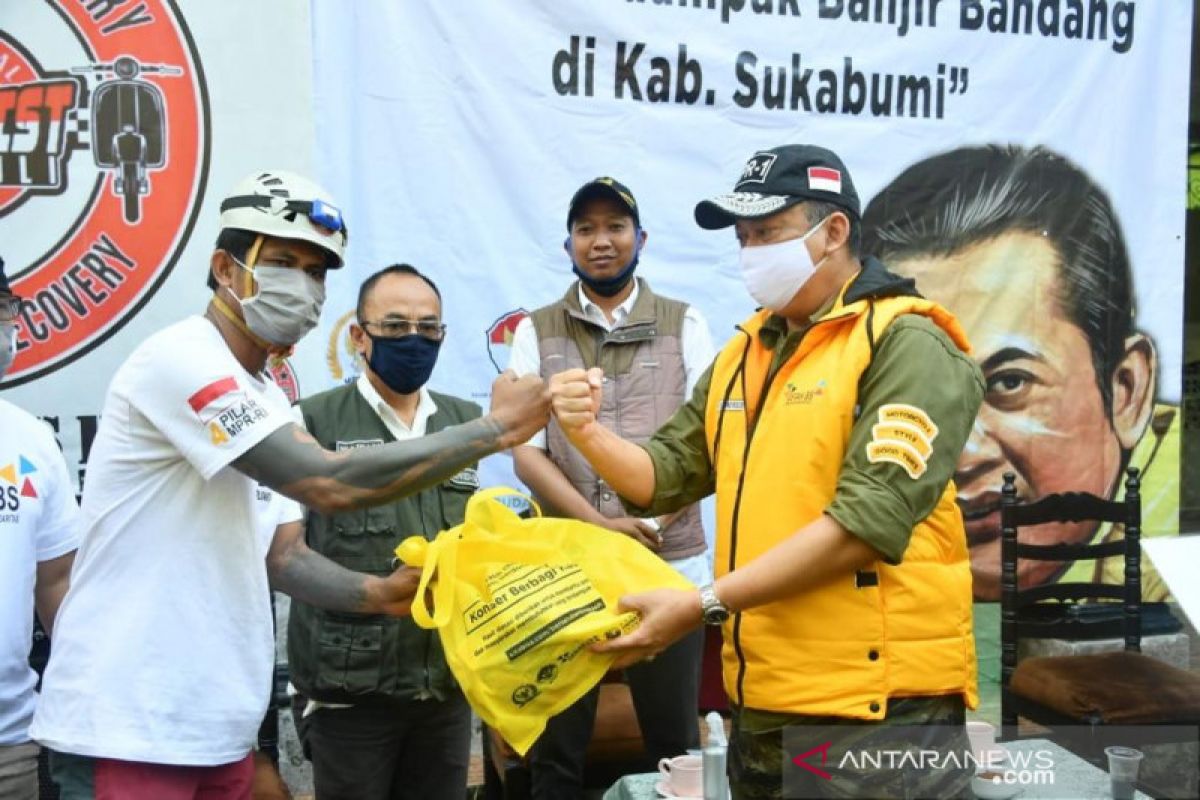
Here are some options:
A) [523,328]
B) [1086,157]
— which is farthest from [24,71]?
[1086,157]

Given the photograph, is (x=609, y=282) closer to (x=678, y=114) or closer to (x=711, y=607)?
(x=678, y=114)

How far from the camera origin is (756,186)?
86.0 inches

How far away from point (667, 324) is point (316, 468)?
5.80 ft

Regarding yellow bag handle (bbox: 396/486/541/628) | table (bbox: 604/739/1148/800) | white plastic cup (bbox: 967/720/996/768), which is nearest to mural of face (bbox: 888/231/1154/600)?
table (bbox: 604/739/1148/800)

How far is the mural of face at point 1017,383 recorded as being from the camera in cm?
488

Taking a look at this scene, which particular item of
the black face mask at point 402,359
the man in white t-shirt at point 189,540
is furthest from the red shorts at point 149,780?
the black face mask at point 402,359

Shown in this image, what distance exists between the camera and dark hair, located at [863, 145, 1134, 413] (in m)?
4.78

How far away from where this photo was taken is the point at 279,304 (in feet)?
7.30

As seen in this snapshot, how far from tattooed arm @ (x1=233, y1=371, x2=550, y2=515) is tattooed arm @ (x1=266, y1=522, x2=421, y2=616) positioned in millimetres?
325

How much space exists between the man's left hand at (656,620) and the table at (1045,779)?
49 cm

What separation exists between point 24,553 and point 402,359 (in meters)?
1.08

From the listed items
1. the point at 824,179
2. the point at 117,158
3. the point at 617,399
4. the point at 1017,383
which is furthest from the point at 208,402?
the point at 1017,383

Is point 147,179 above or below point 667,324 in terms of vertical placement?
above

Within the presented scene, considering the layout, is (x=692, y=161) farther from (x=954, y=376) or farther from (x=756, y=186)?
(x=954, y=376)
